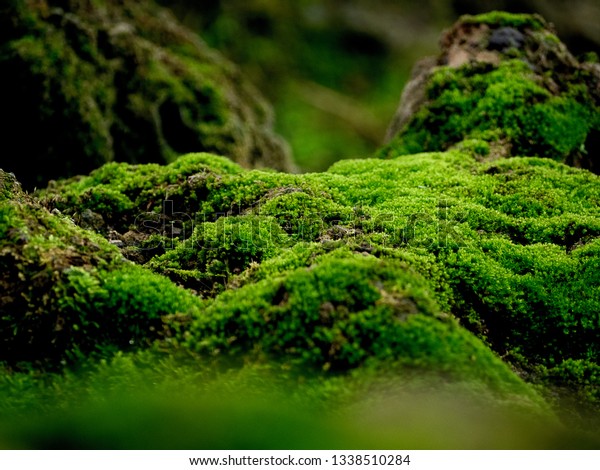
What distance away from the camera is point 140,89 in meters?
11.2

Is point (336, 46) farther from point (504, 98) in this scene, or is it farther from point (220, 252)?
point (220, 252)

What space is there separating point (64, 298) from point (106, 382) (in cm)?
66

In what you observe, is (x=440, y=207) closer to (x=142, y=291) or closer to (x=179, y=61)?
(x=142, y=291)

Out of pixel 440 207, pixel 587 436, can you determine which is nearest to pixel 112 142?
pixel 440 207

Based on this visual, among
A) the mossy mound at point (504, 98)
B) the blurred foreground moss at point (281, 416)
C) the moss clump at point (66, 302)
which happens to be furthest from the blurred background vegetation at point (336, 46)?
the blurred foreground moss at point (281, 416)

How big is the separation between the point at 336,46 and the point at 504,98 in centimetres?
2026

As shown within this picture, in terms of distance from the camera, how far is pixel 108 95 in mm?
10664

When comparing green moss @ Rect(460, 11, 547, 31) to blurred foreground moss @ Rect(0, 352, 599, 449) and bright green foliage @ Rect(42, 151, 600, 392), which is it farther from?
blurred foreground moss @ Rect(0, 352, 599, 449)

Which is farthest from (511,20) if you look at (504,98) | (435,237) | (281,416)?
(281,416)

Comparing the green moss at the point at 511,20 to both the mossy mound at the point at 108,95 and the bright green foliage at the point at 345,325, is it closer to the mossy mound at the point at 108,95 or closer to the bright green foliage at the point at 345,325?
the mossy mound at the point at 108,95

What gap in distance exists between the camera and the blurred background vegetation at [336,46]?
78.6 ft

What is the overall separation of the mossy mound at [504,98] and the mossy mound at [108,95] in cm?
400

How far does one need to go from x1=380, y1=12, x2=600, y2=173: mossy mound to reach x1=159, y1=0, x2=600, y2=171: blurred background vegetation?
1192 centimetres

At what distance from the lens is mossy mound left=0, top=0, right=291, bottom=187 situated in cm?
962
